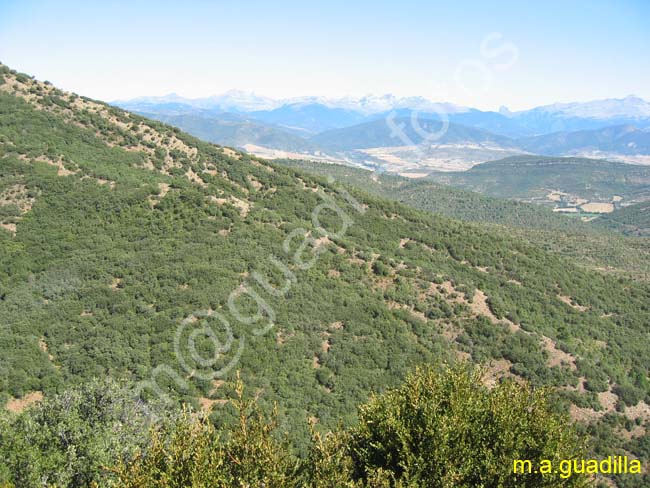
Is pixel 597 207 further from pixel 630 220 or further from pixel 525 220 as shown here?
pixel 525 220

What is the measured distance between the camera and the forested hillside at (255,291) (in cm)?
2581

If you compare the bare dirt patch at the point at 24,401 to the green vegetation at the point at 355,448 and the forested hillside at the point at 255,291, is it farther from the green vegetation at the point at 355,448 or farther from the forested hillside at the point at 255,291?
the green vegetation at the point at 355,448

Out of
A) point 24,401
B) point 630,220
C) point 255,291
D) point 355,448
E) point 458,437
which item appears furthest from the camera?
point 630,220

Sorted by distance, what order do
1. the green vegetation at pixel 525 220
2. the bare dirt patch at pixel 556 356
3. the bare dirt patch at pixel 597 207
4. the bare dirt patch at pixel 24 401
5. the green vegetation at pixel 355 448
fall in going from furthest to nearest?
the bare dirt patch at pixel 597 207 → the green vegetation at pixel 525 220 → the bare dirt patch at pixel 556 356 → the bare dirt patch at pixel 24 401 → the green vegetation at pixel 355 448

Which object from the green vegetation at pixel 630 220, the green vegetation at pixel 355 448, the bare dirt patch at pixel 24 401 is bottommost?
the green vegetation at pixel 630 220

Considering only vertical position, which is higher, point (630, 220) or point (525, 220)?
point (525, 220)

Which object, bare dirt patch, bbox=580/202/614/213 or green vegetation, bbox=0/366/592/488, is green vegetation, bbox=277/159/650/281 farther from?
green vegetation, bbox=0/366/592/488

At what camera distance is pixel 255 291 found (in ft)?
107

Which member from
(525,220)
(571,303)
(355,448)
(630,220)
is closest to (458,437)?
(355,448)

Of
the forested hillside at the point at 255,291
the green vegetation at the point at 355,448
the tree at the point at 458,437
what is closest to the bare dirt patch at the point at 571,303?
the forested hillside at the point at 255,291

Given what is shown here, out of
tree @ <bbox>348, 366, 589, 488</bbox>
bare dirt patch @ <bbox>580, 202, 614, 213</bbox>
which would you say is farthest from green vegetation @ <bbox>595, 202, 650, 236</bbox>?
tree @ <bbox>348, 366, 589, 488</bbox>

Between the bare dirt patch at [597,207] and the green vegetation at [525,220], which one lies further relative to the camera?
the bare dirt patch at [597,207]

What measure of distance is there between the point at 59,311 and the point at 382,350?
68.9ft

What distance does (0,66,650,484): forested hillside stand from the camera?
25.8 metres
